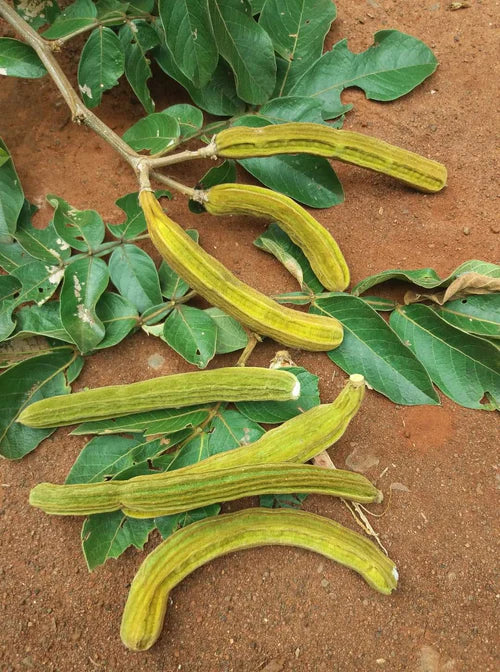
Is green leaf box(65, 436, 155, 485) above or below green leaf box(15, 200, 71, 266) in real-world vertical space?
below

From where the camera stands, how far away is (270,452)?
177cm

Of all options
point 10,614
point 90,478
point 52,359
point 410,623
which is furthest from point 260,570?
point 52,359

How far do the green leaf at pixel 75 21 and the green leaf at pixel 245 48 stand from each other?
46 centimetres

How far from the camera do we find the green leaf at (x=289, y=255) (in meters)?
2.06

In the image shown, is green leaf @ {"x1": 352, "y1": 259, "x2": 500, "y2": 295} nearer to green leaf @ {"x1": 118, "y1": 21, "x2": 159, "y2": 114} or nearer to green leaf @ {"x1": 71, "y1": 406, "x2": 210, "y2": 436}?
green leaf @ {"x1": 71, "y1": 406, "x2": 210, "y2": 436}

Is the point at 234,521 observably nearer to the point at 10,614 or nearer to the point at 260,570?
the point at 260,570

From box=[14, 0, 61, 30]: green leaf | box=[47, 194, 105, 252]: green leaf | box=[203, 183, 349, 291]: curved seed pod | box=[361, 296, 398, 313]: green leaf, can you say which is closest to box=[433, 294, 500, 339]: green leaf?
box=[361, 296, 398, 313]: green leaf

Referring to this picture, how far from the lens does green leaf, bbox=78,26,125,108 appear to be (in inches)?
82.7

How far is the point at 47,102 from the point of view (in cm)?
242

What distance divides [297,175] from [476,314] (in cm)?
83

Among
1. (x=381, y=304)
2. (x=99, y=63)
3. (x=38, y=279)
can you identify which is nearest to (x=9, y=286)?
(x=38, y=279)

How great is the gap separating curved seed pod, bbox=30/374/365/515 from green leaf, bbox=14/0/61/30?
1751 mm

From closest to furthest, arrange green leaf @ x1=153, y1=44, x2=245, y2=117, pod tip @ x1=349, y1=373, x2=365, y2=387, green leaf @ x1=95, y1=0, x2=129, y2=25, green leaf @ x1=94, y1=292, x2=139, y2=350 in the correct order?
1. pod tip @ x1=349, y1=373, x2=365, y2=387
2. green leaf @ x1=94, y1=292, x2=139, y2=350
3. green leaf @ x1=95, y1=0, x2=129, y2=25
4. green leaf @ x1=153, y1=44, x2=245, y2=117

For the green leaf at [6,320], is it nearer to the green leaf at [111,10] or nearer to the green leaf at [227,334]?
the green leaf at [227,334]
